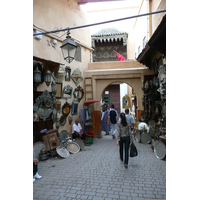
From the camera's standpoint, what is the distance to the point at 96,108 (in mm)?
10484

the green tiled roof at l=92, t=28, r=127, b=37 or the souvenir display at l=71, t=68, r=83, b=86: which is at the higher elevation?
the green tiled roof at l=92, t=28, r=127, b=37

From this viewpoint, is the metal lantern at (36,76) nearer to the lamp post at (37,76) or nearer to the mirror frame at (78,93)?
the lamp post at (37,76)

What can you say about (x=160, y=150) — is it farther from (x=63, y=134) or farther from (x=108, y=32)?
(x=108, y=32)

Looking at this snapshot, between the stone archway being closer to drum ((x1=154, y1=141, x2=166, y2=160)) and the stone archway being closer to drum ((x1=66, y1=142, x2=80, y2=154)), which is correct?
drum ((x1=66, y1=142, x2=80, y2=154))

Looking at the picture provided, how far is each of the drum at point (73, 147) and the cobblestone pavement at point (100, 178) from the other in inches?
25.5

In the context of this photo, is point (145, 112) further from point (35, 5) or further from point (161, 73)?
point (35, 5)

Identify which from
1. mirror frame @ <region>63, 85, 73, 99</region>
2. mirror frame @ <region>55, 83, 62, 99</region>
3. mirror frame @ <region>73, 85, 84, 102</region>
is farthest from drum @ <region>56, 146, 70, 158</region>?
mirror frame @ <region>73, 85, 84, 102</region>

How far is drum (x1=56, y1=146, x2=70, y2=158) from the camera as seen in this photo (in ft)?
20.9

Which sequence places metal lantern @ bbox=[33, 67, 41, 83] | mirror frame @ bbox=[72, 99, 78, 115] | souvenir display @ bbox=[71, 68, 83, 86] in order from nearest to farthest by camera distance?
1. metal lantern @ bbox=[33, 67, 41, 83]
2. mirror frame @ bbox=[72, 99, 78, 115]
3. souvenir display @ bbox=[71, 68, 83, 86]

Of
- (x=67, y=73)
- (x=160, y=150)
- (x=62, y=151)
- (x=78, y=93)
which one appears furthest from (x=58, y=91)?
(x=160, y=150)

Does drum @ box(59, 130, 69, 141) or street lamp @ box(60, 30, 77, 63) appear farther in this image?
drum @ box(59, 130, 69, 141)

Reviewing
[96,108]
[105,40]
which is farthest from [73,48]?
[105,40]

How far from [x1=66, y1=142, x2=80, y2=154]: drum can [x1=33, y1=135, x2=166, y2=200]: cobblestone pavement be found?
0.65 metres

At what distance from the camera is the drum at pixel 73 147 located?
705cm
